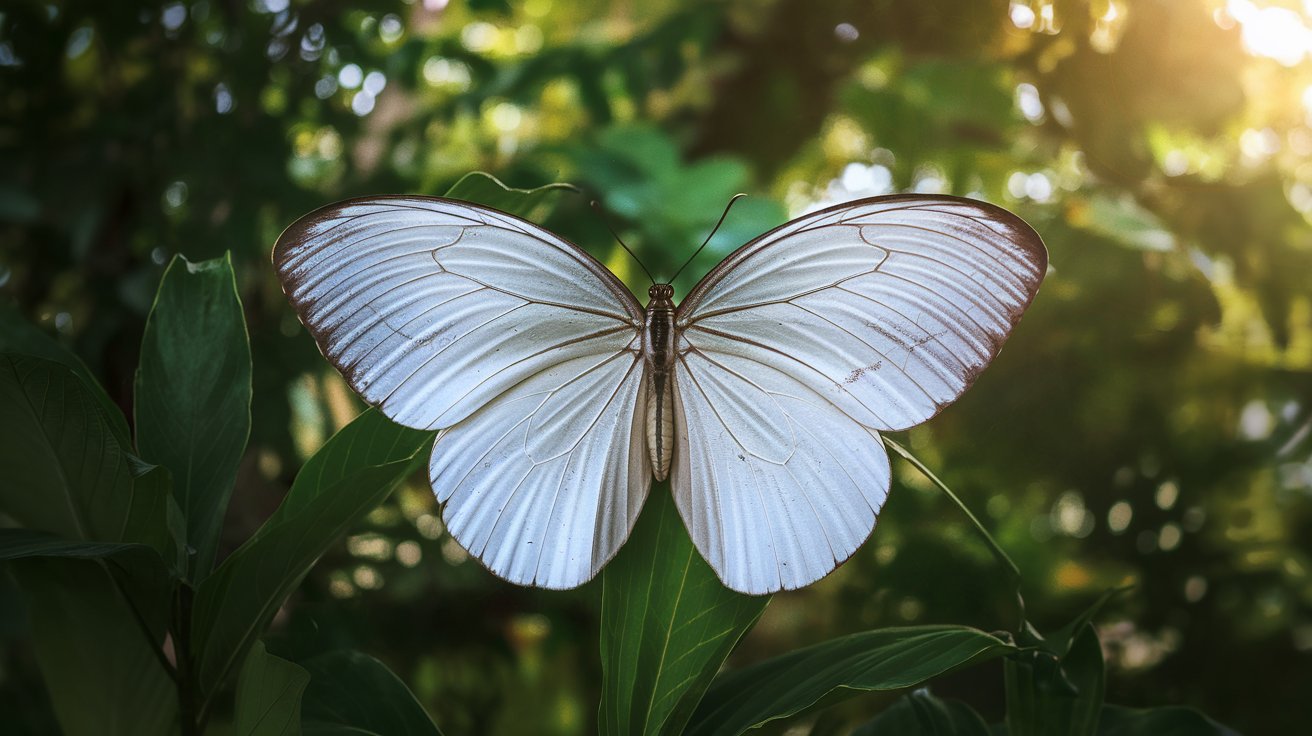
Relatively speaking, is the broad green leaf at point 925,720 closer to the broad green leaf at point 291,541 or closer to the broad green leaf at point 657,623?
the broad green leaf at point 657,623

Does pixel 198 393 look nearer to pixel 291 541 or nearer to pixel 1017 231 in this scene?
pixel 291 541

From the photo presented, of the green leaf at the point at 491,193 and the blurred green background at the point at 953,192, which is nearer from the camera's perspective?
the green leaf at the point at 491,193

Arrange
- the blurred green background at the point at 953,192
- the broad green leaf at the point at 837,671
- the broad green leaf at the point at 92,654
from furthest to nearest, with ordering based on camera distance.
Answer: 1. the blurred green background at the point at 953,192
2. the broad green leaf at the point at 92,654
3. the broad green leaf at the point at 837,671

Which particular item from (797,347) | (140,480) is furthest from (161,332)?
(797,347)

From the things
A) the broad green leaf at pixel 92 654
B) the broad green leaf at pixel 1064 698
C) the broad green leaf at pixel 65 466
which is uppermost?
the broad green leaf at pixel 1064 698

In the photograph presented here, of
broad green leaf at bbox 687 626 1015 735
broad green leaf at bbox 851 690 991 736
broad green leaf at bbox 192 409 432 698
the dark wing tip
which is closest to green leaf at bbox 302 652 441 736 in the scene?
broad green leaf at bbox 192 409 432 698

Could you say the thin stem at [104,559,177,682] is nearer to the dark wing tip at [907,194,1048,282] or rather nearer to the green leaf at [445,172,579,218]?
the green leaf at [445,172,579,218]

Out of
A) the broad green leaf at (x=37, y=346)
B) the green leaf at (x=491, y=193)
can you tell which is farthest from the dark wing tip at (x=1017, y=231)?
the broad green leaf at (x=37, y=346)
